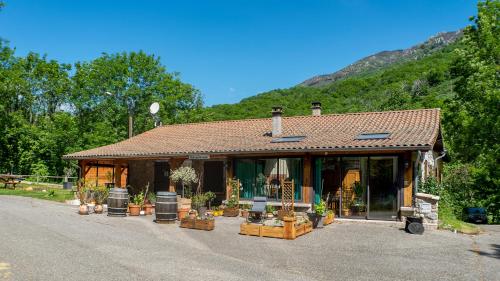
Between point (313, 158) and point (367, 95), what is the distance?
1573 inches

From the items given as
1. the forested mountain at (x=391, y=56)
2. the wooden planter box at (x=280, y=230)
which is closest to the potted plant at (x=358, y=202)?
the wooden planter box at (x=280, y=230)

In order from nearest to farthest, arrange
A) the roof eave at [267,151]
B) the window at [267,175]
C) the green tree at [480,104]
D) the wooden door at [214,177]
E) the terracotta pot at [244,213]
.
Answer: the roof eave at [267,151] < the terracotta pot at [244,213] < the window at [267,175] < the wooden door at [214,177] < the green tree at [480,104]

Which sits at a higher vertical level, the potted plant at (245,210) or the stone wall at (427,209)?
the stone wall at (427,209)

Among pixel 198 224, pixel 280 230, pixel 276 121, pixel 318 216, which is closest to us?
pixel 280 230

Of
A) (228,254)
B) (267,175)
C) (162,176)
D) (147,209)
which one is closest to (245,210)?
(267,175)

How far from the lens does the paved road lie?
7203mm

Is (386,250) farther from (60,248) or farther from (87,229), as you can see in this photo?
(87,229)

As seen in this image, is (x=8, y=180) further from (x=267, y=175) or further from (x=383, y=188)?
(x=383, y=188)

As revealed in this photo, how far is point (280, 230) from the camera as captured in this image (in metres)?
11.0

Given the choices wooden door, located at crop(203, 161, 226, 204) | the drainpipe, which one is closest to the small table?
wooden door, located at crop(203, 161, 226, 204)

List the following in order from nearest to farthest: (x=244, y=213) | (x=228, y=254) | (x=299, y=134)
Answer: (x=228, y=254) → (x=244, y=213) → (x=299, y=134)

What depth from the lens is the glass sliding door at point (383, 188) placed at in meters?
13.9

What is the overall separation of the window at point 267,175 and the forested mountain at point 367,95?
952 inches

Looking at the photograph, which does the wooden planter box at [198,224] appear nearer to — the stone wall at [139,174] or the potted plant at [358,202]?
the potted plant at [358,202]
